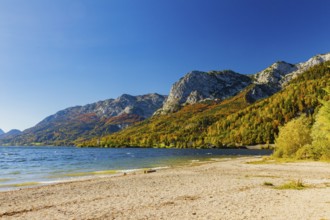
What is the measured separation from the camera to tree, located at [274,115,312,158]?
70.1 m

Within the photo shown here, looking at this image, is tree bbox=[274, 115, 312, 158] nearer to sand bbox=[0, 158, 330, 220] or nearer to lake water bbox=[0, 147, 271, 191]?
lake water bbox=[0, 147, 271, 191]

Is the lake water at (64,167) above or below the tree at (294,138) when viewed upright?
below

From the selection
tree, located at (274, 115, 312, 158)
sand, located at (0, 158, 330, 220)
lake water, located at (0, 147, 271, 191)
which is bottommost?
Result: lake water, located at (0, 147, 271, 191)

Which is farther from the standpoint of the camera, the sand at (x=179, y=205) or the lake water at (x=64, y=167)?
the lake water at (x=64, y=167)

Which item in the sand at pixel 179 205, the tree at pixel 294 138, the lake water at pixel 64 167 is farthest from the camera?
the tree at pixel 294 138

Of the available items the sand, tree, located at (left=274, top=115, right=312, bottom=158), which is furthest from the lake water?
tree, located at (left=274, top=115, right=312, bottom=158)

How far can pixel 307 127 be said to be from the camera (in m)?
71.9

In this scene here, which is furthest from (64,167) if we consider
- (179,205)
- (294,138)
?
(294,138)

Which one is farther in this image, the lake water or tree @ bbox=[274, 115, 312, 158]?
tree @ bbox=[274, 115, 312, 158]

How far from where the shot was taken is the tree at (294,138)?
7012cm

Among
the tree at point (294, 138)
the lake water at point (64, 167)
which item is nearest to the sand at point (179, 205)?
the lake water at point (64, 167)

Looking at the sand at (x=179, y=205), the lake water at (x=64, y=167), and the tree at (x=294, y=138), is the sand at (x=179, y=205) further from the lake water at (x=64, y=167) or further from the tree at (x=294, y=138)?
the tree at (x=294, y=138)

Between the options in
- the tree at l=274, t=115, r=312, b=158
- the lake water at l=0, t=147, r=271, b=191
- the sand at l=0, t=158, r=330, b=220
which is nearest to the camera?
the sand at l=0, t=158, r=330, b=220

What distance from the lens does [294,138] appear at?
231 feet
